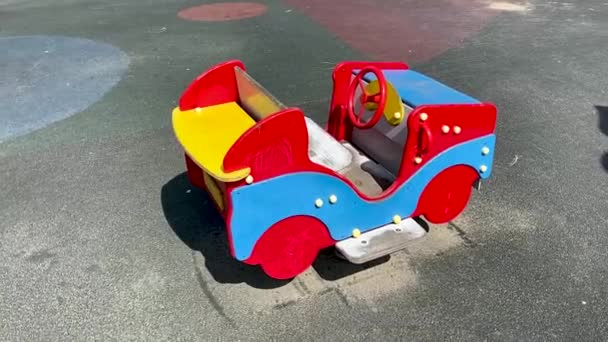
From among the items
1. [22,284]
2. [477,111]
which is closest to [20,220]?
[22,284]

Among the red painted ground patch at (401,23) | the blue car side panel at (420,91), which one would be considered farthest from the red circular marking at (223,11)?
the blue car side panel at (420,91)

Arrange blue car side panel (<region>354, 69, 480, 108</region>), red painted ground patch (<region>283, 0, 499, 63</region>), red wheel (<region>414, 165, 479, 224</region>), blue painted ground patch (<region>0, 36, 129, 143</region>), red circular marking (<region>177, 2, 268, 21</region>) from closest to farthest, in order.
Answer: blue car side panel (<region>354, 69, 480, 108</region>), red wheel (<region>414, 165, 479, 224</region>), blue painted ground patch (<region>0, 36, 129, 143</region>), red painted ground patch (<region>283, 0, 499, 63</region>), red circular marking (<region>177, 2, 268, 21</region>)

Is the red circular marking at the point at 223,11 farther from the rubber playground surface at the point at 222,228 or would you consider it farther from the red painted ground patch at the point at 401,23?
the rubber playground surface at the point at 222,228

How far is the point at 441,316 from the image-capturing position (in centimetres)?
245

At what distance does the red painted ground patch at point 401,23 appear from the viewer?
6109 millimetres

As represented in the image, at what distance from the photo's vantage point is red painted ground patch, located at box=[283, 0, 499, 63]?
6.11m

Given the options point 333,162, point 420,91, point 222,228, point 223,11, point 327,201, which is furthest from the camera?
point 223,11

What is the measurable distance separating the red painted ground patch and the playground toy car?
312cm

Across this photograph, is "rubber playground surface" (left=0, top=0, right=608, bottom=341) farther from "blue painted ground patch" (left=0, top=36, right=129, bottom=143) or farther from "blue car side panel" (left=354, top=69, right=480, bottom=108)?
"blue car side panel" (left=354, top=69, right=480, bottom=108)

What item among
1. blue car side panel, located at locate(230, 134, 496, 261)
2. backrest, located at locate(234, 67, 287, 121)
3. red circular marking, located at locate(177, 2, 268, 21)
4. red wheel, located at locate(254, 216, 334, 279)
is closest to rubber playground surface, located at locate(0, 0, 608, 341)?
red wheel, located at locate(254, 216, 334, 279)

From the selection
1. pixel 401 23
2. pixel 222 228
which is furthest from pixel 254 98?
pixel 401 23

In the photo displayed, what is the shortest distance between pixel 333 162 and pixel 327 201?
0.53m

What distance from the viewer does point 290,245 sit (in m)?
2.45

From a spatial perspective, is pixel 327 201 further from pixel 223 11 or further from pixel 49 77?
pixel 223 11
